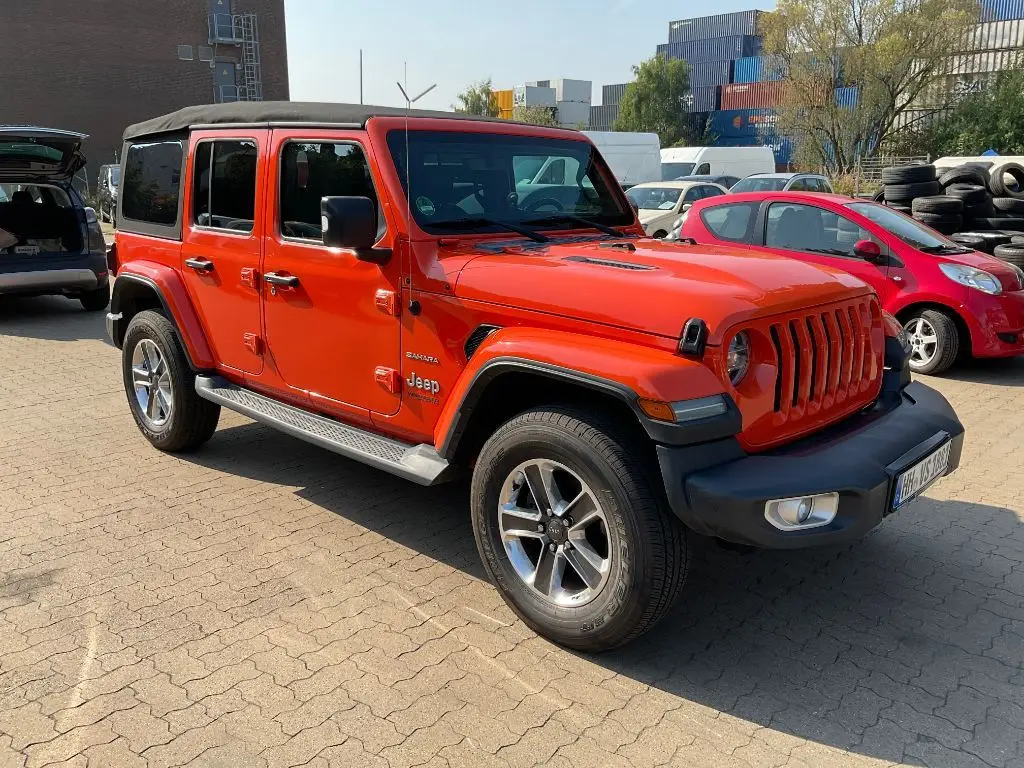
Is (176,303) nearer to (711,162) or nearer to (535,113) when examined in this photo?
(711,162)

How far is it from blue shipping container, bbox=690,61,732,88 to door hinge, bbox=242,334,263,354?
295 ft

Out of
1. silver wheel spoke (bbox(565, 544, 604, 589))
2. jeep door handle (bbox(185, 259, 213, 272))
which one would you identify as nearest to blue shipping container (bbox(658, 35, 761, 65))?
jeep door handle (bbox(185, 259, 213, 272))

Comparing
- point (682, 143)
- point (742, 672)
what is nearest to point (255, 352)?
point (742, 672)

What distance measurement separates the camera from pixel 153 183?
5188mm

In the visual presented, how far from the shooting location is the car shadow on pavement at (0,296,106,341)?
9.46m

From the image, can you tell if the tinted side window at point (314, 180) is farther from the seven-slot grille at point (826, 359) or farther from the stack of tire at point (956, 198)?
the stack of tire at point (956, 198)

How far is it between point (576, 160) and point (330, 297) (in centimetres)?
160

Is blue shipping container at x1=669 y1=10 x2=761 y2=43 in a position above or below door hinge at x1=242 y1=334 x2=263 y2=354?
above

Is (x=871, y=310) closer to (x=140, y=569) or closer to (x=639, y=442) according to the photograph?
(x=639, y=442)

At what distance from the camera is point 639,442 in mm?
2916

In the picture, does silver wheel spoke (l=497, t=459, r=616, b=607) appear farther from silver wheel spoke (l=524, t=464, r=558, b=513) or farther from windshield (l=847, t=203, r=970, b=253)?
windshield (l=847, t=203, r=970, b=253)

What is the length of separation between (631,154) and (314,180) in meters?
21.6

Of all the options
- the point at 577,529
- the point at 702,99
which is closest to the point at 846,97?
the point at 702,99

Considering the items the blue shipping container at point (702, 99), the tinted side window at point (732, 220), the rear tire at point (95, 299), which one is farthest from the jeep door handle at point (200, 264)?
the blue shipping container at point (702, 99)
